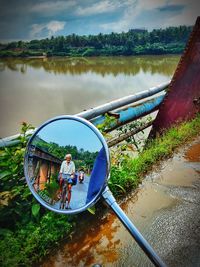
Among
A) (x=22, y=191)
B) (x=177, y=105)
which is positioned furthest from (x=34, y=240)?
(x=177, y=105)

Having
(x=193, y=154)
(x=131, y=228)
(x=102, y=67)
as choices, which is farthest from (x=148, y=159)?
(x=102, y=67)

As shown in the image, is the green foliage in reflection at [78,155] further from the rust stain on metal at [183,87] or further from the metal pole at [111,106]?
the rust stain on metal at [183,87]

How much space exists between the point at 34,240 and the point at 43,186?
31.5 inches

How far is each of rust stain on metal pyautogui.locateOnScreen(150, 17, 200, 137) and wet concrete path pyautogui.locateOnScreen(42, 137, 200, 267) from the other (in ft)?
5.82

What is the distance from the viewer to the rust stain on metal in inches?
177

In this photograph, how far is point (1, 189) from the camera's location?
222cm

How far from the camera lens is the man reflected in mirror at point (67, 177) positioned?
1288 mm

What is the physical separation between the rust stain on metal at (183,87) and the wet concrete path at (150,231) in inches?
69.8

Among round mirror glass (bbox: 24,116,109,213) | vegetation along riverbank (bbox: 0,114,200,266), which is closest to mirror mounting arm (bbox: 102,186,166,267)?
round mirror glass (bbox: 24,116,109,213)

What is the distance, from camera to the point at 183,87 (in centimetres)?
452

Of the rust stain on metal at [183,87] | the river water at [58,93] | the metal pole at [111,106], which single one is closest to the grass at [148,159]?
the rust stain on metal at [183,87]

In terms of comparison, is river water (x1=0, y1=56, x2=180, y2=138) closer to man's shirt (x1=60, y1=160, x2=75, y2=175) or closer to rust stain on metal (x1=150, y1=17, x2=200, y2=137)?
rust stain on metal (x1=150, y1=17, x2=200, y2=137)

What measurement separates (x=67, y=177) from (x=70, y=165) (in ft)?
0.20

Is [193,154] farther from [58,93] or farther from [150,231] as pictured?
[58,93]
